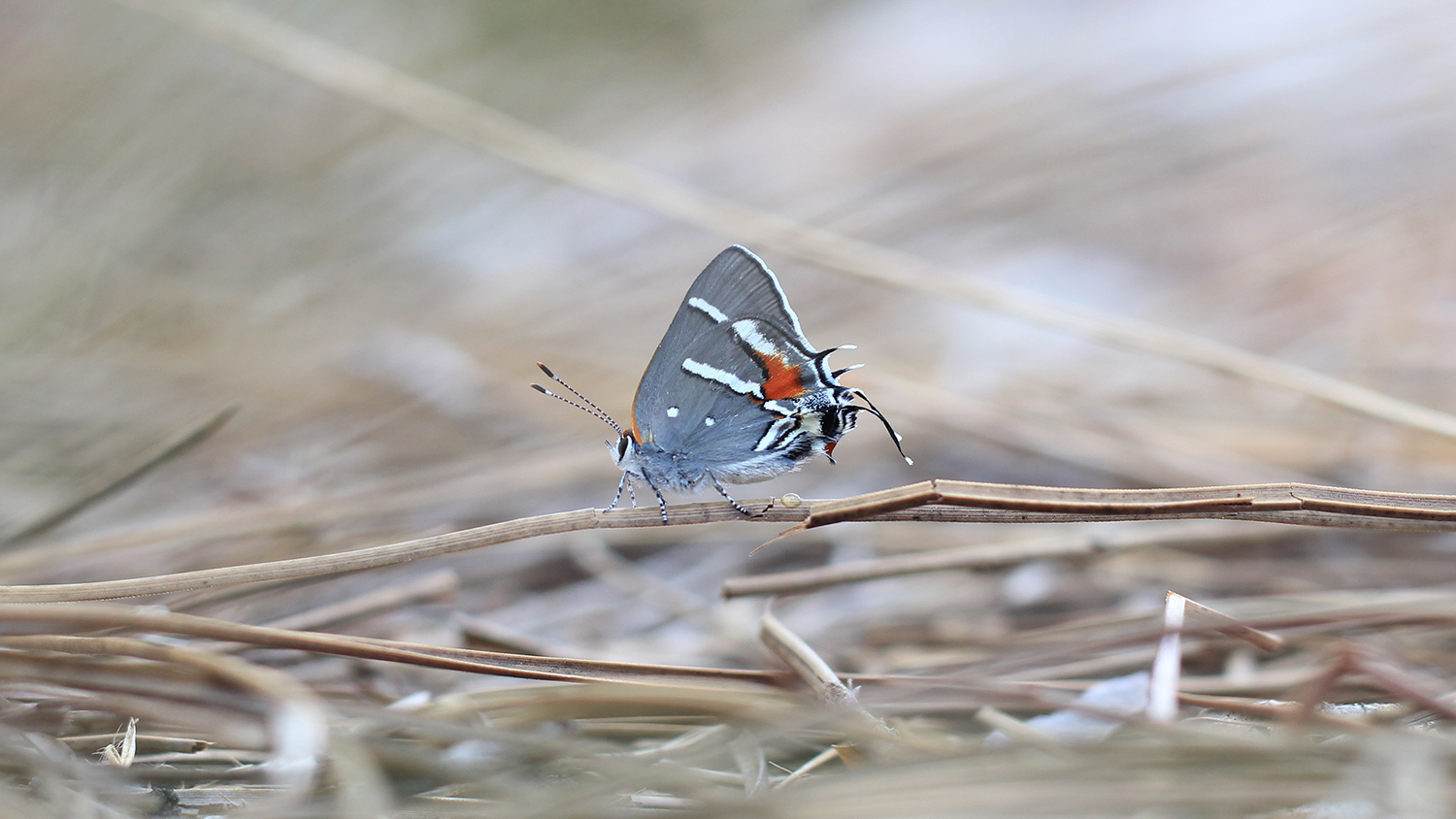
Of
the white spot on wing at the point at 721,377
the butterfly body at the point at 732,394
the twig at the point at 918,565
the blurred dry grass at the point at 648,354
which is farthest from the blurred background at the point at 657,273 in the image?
the white spot on wing at the point at 721,377

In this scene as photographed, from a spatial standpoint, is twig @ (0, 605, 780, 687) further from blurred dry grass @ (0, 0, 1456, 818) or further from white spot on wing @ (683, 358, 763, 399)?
white spot on wing @ (683, 358, 763, 399)

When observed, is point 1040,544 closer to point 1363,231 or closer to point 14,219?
point 1363,231

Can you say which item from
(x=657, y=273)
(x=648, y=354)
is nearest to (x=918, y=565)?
(x=648, y=354)

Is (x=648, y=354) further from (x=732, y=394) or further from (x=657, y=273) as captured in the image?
(x=732, y=394)

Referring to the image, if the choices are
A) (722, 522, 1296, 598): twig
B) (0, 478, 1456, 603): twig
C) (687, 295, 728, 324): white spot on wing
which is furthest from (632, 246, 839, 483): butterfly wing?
(0, 478, 1456, 603): twig

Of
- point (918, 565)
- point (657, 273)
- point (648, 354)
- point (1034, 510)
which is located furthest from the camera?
point (657, 273)

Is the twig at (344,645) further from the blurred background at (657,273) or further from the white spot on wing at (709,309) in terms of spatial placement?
the white spot on wing at (709,309)
